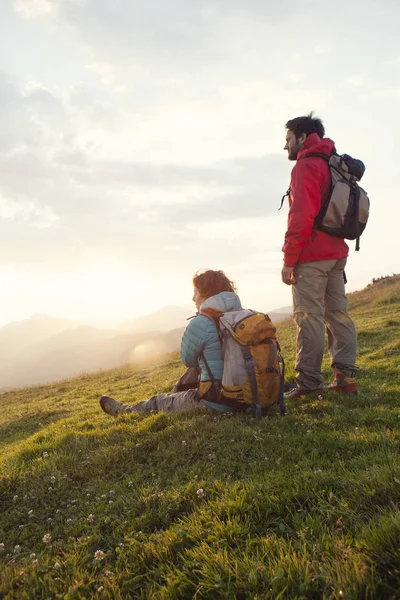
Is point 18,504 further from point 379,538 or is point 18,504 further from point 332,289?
point 332,289

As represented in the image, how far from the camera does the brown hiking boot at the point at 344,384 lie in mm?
7022

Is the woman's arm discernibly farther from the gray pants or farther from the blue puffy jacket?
the gray pants

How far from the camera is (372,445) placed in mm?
4449

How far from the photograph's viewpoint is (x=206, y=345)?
6750mm

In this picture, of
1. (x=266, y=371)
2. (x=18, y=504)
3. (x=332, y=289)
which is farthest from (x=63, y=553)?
(x=332, y=289)

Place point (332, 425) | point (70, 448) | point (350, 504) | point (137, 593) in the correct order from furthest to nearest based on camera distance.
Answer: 1. point (70, 448)
2. point (332, 425)
3. point (350, 504)
4. point (137, 593)

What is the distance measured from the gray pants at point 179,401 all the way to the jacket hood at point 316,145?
4590 mm

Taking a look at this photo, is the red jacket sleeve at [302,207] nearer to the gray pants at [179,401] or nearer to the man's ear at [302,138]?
the man's ear at [302,138]

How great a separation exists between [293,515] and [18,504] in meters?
3.32

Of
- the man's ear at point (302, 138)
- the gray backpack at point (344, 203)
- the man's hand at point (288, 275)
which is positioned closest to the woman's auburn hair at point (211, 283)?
the man's hand at point (288, 275)

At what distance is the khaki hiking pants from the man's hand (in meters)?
0.09

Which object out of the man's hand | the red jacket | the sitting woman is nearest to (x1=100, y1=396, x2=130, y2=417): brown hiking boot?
the sitting woman

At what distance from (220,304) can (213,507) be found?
3.85 m

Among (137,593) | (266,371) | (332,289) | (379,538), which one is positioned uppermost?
(332,289)
